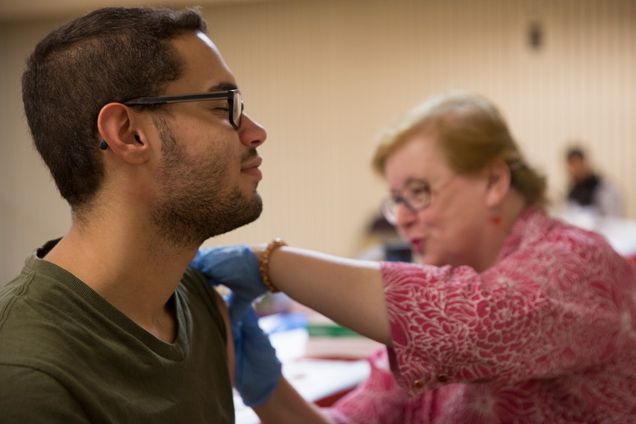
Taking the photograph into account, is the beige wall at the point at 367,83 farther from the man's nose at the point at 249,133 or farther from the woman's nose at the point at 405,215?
the man's nose at the point at 249,133

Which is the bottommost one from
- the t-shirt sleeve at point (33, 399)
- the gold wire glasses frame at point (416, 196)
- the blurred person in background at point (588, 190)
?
the blurred person in background at point (588, 190)

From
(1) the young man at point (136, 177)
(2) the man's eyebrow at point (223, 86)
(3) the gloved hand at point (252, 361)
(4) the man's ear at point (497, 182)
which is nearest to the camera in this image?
(1) the young man at point (136, 177)

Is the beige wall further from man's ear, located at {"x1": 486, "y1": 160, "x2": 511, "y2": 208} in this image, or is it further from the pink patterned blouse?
the pink patterned blouse

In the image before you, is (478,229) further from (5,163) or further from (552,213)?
(5,163)

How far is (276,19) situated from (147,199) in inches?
337

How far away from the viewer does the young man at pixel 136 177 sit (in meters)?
1.11

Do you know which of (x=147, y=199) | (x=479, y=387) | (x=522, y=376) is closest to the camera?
(x=147, y=199)

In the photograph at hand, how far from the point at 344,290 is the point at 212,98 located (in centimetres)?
40

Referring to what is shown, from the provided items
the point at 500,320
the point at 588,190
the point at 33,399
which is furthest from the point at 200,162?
the point at 588,190

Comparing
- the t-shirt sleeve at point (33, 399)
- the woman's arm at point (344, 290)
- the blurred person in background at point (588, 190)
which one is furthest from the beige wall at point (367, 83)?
the t-shirt sleeve at point (33, 399)

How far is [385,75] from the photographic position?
30.6 feet

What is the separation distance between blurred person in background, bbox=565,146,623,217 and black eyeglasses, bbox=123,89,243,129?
6607mm

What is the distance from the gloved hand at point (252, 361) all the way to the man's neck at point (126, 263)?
320 mm

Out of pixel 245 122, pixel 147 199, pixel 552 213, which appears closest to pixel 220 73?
pixel 245 122
